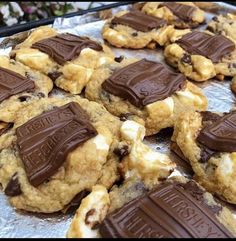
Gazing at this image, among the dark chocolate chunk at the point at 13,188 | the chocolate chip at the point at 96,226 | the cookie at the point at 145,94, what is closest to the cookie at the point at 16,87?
the cookie at the point at 145,94

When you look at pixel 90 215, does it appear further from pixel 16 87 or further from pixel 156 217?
pixel 16 87

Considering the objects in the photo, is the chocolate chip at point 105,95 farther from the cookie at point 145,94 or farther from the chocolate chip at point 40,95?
the chocolate chip at point 40,95

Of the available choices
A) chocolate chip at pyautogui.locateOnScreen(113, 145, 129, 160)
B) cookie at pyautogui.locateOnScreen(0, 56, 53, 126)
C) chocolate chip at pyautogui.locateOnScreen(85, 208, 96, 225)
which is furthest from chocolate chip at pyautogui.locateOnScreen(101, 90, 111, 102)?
chocolate chip at pyautogui.locateOnScreen(85, 208, 96, 225)

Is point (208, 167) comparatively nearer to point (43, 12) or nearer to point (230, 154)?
point (230, 154)

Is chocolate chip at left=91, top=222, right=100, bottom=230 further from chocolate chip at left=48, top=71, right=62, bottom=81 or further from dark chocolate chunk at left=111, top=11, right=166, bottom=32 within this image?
dark chocolate chunk at left=111, top=11, right=166, bottom=32

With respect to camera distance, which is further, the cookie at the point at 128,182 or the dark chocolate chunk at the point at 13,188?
the dark chocolate chunk at the point at 13,188

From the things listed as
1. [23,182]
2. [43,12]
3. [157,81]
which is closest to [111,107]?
[157,81]

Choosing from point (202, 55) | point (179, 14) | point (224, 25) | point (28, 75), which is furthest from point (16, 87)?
point (224, 25)
